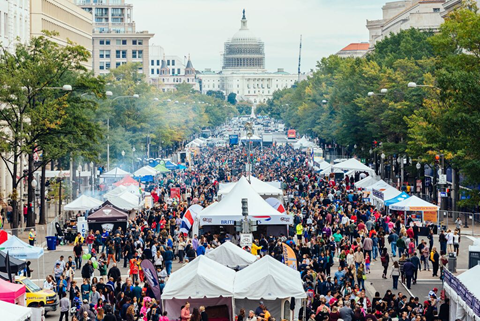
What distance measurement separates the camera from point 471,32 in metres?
35.9

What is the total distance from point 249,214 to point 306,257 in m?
7.90

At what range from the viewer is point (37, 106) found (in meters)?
43.3

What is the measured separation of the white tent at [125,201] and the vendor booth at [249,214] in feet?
25.4

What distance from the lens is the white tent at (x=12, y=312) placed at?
706 inches

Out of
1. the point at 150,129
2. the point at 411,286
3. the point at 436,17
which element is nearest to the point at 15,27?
the point at 150,129

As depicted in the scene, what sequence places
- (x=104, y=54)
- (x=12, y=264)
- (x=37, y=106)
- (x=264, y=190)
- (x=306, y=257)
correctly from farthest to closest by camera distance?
(x=104, y=54)
(x=264, y=190)
(x=37, y=106)
(x=306, y=257)
(x=12, y=264)

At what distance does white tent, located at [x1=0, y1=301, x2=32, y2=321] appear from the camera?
17.9 metres

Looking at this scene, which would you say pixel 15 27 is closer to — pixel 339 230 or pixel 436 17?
pixel 339 230

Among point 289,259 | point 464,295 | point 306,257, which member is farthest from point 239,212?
point 464,295

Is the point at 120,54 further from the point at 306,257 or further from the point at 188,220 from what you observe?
the point at 306,257

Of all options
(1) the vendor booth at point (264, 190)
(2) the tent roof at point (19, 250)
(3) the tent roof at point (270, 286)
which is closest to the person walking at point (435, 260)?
(3) the tent roof at point (270, 286)

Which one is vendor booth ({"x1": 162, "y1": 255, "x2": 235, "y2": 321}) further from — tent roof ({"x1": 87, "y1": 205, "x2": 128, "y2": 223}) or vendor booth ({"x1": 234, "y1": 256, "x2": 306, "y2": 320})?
tent roof ({"x1": 87, "y1": 205, "x2": 128, "y2": 223})

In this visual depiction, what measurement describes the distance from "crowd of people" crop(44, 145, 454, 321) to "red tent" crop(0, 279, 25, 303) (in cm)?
149

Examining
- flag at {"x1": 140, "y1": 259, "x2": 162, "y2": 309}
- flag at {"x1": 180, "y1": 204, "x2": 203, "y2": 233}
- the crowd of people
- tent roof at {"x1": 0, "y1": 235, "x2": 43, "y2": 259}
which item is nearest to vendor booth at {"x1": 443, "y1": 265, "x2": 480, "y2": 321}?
the crowd of people
